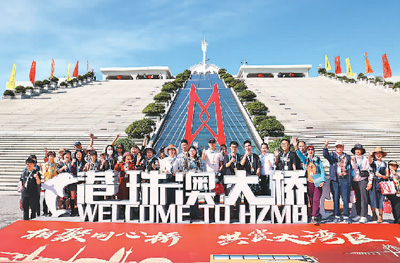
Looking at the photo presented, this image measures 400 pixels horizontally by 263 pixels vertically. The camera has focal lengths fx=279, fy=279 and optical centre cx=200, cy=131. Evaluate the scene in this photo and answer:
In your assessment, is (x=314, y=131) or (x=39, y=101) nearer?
(x=314, y=131)

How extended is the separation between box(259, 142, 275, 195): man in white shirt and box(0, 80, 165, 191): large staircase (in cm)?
880

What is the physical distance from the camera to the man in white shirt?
611 cm

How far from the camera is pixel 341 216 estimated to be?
6.11 m

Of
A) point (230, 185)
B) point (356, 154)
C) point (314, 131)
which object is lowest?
point (230, 185)

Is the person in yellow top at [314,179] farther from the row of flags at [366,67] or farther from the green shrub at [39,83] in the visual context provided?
the row of flags at [366,67]

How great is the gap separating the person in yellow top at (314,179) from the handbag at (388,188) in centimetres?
113

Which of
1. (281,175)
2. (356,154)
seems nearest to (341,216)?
(356,154)

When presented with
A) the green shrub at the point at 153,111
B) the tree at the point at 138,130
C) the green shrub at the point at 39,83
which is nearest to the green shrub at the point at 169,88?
the green shrub at the point at 153,111

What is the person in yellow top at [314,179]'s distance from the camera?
18.7ft

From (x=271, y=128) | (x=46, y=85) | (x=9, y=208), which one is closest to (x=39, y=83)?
(x=46, y=85)

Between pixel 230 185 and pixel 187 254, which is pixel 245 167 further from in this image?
pixel 187 254

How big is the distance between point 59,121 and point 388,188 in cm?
1716

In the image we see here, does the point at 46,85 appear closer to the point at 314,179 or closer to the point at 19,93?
the point at 19,93

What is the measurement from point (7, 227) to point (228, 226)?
4463 mm
